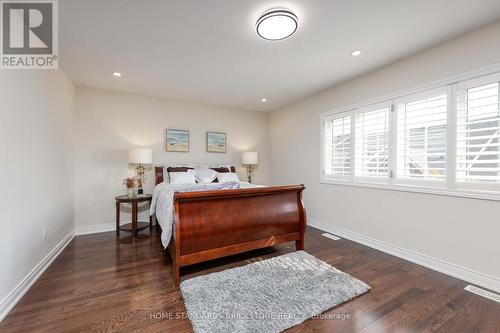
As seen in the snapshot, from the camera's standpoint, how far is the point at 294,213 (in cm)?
273

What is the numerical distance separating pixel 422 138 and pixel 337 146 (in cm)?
121

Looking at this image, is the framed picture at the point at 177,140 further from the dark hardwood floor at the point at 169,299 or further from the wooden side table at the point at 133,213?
the dark hardwood floor at the point at 169,299

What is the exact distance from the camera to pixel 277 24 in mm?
1854

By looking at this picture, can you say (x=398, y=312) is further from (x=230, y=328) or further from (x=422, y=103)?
(x=422, y=103)

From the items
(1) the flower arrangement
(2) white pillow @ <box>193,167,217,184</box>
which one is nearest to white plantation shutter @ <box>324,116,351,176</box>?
(2) white pillow @ <box>193,167,217,184</box>

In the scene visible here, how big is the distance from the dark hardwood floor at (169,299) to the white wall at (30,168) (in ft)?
1.03

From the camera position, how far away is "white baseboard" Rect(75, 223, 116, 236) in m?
3.43

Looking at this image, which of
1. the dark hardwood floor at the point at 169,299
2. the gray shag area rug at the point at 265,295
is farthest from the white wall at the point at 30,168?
the gray shag area rug at the point at 265,295

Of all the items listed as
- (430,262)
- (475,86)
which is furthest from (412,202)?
(475,86)

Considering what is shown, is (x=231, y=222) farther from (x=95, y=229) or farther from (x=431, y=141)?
(x=95, y=229)

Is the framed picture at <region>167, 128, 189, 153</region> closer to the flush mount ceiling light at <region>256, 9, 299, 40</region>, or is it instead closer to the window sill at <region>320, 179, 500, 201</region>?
the flush mount ceiling light at <region>256, 9, 299, 40</region>

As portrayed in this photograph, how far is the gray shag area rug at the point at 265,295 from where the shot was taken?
4.95ft

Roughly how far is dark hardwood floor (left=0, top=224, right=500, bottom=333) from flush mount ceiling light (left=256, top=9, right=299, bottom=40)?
2389 mm

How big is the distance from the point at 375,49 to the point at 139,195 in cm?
390
